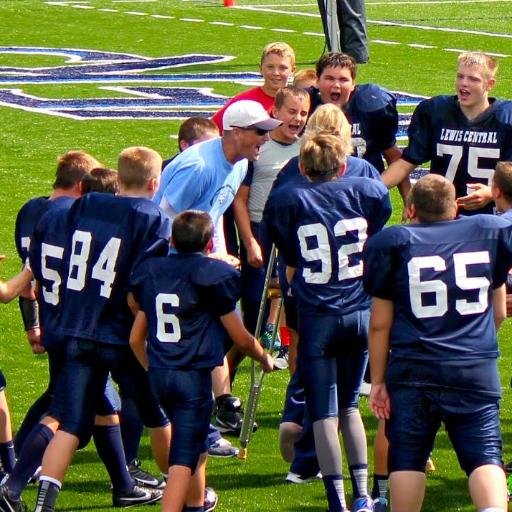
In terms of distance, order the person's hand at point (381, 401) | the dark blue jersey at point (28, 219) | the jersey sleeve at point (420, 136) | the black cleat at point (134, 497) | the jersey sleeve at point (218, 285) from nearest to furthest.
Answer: the person's hand at point (381, 401), the jersey sleeve at point (218, 285), the black cleat at point (134, 497), the dark blue jersey at point (28, 219), the jersey sleeve at point (420, 136)

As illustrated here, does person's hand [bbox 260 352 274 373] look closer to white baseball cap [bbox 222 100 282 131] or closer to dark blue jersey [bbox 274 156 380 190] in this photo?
dark blue jersey [bbox 274 156 380 190]

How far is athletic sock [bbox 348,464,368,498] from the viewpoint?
22.3ft

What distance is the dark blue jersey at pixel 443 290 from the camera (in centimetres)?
597

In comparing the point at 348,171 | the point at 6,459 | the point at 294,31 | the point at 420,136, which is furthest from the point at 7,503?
the point at 294,31

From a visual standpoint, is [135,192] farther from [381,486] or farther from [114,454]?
[381,486]

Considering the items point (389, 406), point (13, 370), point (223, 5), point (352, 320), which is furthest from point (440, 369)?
point (223, 5)

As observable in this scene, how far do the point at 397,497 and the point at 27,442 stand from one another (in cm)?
188

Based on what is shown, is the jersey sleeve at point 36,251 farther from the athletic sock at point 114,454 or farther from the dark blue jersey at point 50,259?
the athletic sock at point 114,454

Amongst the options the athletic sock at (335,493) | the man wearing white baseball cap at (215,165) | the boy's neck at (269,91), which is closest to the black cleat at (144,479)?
the athletic sock at (335,493)

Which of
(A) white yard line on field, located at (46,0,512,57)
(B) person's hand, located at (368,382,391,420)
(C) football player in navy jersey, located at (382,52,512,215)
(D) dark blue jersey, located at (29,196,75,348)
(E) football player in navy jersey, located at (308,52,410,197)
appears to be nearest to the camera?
(B) person's hand, located at (368,382,391,420)

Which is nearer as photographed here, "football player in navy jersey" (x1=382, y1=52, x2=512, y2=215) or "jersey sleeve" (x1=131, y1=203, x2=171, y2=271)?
"jersey sleeve" (x1=131, y1=203, x2=171, y2=271)

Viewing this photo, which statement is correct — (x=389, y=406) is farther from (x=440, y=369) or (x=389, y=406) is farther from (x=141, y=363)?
(x=141, y=363)

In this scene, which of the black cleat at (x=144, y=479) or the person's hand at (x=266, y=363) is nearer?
the person's hand at (x=266, y=363)

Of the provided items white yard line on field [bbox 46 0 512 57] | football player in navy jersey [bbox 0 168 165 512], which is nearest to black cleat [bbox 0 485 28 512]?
football player in navy jersey [bbox 0 168 165 512]
